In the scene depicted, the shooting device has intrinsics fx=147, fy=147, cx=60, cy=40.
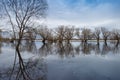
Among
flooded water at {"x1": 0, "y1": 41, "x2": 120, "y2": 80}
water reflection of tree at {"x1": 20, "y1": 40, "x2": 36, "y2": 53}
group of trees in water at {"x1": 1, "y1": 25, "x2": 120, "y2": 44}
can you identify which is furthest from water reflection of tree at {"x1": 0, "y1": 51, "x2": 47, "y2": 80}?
group of trees in water at {"x1": 1, "y1": 25, "x2": 120, "y2": 44}

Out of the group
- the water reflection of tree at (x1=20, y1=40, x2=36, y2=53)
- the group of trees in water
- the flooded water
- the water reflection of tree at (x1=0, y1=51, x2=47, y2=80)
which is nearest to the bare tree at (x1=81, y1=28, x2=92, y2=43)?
the group of trees in water

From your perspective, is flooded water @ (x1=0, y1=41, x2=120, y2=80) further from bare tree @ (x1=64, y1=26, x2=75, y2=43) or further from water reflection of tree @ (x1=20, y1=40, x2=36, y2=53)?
bare tree @ (x1=64, y1=26, x2=75, y2=43)

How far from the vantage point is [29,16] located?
895 inches

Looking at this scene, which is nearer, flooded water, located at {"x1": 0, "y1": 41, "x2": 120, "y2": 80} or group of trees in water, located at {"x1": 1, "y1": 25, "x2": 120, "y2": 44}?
flooded water, located at {"x1": 0, "y1": 41, "x2": 120, "y2": 80}

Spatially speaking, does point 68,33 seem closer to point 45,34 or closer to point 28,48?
point 45,34

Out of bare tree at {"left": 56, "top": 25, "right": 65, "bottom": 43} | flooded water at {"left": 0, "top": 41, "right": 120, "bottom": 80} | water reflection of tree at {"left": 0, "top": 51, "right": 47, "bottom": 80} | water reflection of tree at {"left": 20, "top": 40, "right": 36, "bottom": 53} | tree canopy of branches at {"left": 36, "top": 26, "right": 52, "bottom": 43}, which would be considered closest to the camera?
water reflection of tree at {"left": 0, "top": 51, "right": 47, "bottom": 80}

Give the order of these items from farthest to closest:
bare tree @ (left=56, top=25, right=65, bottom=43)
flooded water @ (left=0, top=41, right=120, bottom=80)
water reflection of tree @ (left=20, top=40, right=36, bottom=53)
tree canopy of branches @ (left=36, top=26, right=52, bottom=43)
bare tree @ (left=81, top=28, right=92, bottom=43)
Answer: bare tree @ (left=81, top=28, right=92, bottom=43) → bare tree @ (left=56, top=25, right=65, bottom=43) → tree canopy of branches @ (left=36, top=26, right=52, bottom=43) → water reflection of tree @ (left=20, top=40, right=36, bottom=53) → flooded water @ (left=0, top=41, right=120, bottom=80)

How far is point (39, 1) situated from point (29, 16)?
2.80 meters

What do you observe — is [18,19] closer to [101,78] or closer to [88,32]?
[101,78]

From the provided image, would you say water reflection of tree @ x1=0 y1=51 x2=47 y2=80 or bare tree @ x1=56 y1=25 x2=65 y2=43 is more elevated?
bare tree @ x1=56 y1=25 x2=65 y2=43

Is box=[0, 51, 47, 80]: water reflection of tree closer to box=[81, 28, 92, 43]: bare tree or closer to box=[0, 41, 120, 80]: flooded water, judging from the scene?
box=[0, 41, 120, 80]: flooded water

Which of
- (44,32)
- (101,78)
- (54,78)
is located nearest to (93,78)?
(101,78)

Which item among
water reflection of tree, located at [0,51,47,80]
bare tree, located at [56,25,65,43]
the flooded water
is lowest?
the flooded water

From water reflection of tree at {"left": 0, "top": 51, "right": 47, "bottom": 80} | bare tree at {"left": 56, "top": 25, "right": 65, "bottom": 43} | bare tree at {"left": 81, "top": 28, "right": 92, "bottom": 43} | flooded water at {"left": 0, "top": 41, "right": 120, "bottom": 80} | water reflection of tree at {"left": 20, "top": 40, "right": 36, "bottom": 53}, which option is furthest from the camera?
bare tree at {"left": 81, "top": 28, "right": 92, "bottom": 43}
